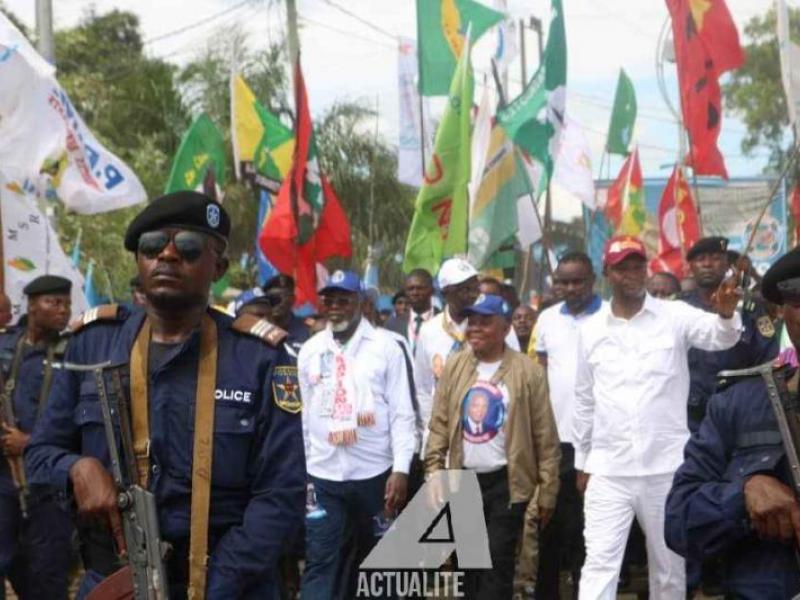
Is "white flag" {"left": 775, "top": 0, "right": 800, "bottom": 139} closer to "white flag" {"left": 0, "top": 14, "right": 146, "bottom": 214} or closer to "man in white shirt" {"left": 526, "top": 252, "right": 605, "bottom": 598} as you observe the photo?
"man in white shirt" {"left": 526, "top": 252, "right": 605, "bottom": 598}

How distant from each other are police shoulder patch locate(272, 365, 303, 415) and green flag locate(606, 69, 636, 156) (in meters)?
18.2

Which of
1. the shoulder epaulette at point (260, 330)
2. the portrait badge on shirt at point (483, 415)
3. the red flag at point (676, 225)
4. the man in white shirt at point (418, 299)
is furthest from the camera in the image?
the red flag at point (676, 225)

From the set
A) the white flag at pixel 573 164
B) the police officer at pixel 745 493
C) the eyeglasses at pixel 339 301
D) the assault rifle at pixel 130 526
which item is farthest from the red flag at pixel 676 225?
the assault rifle at pixel 130 526

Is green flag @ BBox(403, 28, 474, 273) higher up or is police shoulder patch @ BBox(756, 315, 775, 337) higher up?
green flag @ BBox(403, 28, 474, 273)

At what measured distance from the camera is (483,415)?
26.6 feet

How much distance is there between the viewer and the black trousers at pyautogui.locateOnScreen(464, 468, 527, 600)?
7.95m

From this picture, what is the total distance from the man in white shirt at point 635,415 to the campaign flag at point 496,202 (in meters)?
5.23

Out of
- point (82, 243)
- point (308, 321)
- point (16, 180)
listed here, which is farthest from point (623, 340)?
point (82, 243)

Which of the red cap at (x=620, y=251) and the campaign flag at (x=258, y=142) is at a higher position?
the campaign flag at (x=258, y=142)

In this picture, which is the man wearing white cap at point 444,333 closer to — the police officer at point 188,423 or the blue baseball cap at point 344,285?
the blue baseball cap at point 344,285

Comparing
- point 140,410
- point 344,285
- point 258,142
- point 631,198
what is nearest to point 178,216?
point 140,410

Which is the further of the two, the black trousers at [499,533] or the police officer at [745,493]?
the black trousers at [499,533]

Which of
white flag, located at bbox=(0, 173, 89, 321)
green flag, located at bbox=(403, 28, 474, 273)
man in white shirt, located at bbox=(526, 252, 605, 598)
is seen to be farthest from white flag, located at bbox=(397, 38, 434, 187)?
man in white shirt, located at bbox=(526, 252, 605, 598)

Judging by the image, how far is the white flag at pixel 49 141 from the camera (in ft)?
33.6
